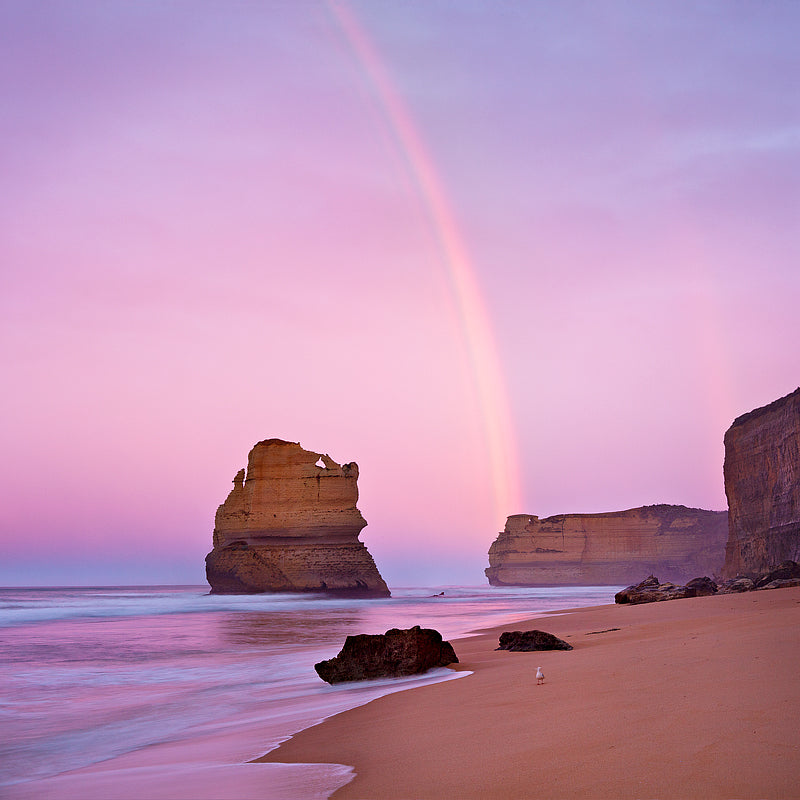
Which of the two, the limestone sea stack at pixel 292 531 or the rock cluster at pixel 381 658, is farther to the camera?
the limestone sea stack at pixel 292 531

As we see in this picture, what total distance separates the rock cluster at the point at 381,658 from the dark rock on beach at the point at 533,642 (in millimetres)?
1667

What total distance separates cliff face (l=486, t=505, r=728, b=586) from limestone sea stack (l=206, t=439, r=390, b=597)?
52145mm

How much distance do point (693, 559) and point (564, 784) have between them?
344 feet

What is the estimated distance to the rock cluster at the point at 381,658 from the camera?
906 cm

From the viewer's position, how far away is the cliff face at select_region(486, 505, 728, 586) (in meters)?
99.6

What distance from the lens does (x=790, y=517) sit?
3550 centimetres

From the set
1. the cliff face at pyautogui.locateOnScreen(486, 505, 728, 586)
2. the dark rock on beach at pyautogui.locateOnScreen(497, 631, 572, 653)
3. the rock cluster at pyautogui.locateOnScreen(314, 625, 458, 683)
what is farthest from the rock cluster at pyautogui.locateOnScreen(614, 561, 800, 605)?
the cliff face at pyautogui.locateOnScreen(486, 505, 728, 586)

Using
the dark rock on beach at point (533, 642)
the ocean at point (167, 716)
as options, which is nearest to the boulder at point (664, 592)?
the ocean at point (167, 716)

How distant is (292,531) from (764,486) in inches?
1270

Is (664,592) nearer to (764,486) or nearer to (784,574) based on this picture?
(784,574)

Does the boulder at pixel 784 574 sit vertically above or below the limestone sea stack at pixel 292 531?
below

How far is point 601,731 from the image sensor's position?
3881 millimetres

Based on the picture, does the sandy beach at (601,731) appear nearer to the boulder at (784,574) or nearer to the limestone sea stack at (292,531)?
the boulder at (784,574)

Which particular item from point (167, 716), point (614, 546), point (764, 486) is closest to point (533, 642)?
point (167, 716)
